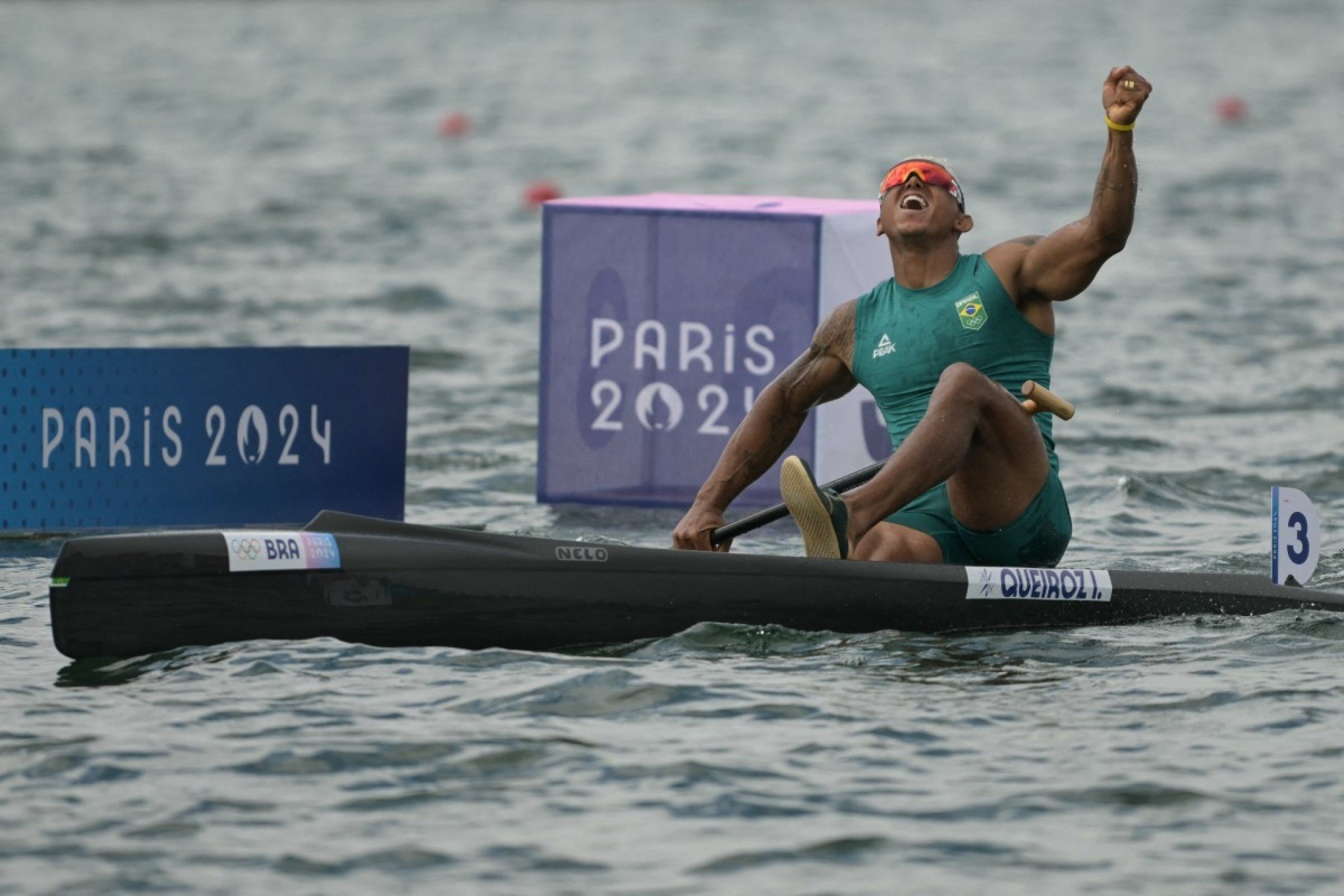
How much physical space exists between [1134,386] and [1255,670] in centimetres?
611

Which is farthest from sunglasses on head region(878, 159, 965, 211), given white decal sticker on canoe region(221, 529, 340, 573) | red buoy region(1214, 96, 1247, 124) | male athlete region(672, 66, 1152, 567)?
red buoy region(1214, 96, 1247, 124)

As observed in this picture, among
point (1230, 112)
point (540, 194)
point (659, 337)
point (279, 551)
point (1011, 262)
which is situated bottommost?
point (279, 551)

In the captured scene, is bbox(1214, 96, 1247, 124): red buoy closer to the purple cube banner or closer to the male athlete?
the purple cube banner

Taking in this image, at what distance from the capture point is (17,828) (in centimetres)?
498

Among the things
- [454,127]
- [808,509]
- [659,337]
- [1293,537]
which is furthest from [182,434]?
[454,127]

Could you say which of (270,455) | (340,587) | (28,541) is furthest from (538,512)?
(340,587)

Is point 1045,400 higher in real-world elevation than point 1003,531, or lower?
higher

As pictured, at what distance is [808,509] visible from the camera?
6.21m

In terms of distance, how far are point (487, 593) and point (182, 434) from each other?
2.13 metres

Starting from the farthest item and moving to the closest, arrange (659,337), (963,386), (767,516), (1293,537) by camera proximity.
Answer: (659,337) → (767,516) → (1293,537) → (963,386)

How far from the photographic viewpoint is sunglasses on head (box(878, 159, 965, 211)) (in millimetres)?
Result: 6672

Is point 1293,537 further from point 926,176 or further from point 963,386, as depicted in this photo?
point 926,176

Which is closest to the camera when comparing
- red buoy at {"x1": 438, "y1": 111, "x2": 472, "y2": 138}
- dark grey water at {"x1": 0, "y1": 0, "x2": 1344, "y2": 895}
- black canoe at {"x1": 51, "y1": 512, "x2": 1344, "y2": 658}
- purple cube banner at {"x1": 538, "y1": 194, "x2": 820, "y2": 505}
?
dark grey water at {"x1": 0, "y1": 0, "x2": 1344, "y2": 895}

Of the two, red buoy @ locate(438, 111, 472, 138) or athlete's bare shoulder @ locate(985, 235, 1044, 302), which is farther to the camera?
red buoy @ locate(438, 111, 472, 138)
